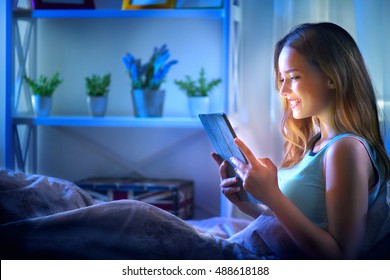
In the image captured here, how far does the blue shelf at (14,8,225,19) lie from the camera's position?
1.74m

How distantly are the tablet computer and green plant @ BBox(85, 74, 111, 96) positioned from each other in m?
1.02

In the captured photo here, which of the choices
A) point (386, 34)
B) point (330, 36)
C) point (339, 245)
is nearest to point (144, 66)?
point (386, 34)

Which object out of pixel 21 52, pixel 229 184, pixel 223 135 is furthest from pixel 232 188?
pixel 21 52

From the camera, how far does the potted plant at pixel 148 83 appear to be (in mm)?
1790

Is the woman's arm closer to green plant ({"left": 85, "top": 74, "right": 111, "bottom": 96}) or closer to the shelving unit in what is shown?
the shelving unit

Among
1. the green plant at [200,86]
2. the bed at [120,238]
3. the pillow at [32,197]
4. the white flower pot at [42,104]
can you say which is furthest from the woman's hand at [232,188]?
the white flower pot at [42,104]

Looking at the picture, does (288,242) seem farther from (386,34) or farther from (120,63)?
(120,63)

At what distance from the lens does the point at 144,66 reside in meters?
1.81

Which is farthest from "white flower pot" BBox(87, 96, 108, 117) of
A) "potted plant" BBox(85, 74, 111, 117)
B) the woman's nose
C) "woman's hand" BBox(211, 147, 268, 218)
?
the woman's nose

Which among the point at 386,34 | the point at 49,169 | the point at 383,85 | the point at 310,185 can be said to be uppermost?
the point at 386,34

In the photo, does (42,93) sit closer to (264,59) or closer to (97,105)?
(97,105)

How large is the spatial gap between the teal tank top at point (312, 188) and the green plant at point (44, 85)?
118cm

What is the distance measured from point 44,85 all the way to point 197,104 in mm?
502
